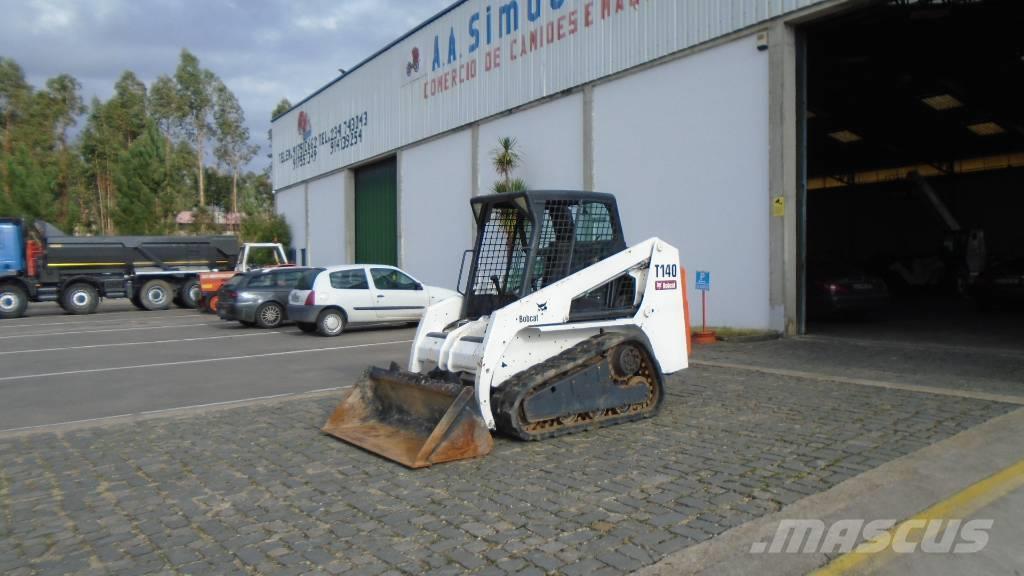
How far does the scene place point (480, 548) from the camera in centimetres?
412

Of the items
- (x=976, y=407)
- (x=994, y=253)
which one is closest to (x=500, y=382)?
(x=976, y=407)

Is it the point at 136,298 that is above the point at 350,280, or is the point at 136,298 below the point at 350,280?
below

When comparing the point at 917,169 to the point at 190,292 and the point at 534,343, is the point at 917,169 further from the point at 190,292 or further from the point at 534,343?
the point at 534,343

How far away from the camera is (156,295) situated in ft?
89.4

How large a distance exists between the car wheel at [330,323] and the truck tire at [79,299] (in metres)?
13.7

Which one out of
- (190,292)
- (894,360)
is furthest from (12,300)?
(894,360)

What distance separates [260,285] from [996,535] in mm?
17344

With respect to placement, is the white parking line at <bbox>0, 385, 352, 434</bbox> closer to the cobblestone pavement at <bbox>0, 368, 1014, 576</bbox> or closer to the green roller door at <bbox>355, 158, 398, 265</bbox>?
the cobblestone pavement at <bbox>0, 368, 1014, 576</bbox>

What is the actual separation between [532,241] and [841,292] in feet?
38.6

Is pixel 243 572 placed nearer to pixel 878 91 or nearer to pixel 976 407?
pixel 976 407

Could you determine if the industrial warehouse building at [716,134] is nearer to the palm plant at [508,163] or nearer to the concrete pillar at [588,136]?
the concrete pillar at [588,136]

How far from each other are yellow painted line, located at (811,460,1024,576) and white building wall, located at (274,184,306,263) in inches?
1396

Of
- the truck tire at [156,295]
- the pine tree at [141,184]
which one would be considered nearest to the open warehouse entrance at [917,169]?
the truck tire at [156,295]

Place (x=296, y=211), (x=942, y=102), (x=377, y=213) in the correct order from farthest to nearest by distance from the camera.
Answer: (x=296, y=211), (x=377, y=213), (x=942, y=102)
